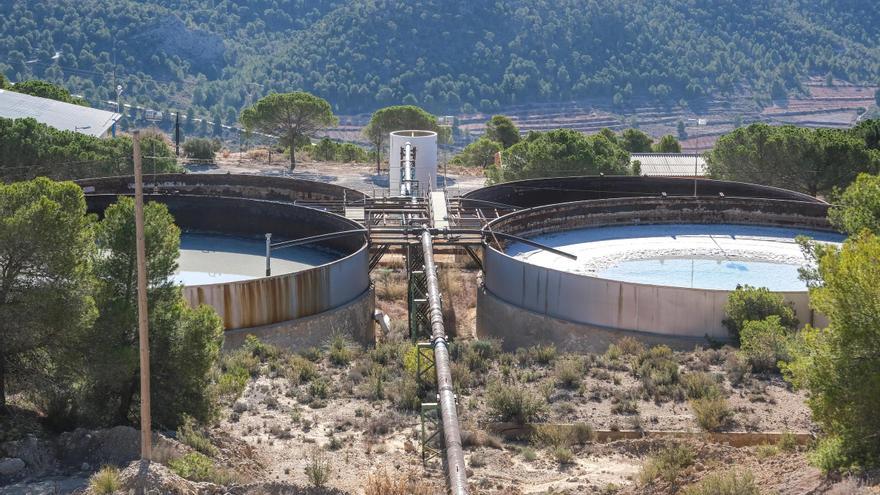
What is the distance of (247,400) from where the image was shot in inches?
778

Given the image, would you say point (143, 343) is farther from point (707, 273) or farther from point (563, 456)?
point (707, 273)

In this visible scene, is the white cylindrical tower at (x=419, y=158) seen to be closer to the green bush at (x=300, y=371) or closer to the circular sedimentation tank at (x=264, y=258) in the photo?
the circular sedimentation tank at (x=264, y=258)

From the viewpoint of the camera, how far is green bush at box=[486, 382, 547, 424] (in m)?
18.9

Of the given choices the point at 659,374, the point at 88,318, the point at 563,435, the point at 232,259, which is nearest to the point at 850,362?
the point at 563,435

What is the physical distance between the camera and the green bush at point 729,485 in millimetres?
14184

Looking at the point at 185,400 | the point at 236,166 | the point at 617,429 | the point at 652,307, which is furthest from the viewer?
the point at 236,166

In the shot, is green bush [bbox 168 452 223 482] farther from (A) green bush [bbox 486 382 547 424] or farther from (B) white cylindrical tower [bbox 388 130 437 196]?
(B) white cylindrical tower [bbox 388 130 437 196]

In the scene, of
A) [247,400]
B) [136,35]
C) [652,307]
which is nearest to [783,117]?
[136,35]

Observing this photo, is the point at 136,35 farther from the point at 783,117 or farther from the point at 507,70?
the point at 783,117

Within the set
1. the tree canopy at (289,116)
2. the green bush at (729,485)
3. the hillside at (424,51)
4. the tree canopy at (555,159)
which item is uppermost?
the hillside at (424,51)

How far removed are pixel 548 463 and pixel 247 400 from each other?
5330 millimetres

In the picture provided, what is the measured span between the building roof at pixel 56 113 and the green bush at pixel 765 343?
35337 mm

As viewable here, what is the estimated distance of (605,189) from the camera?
39406 millimetres

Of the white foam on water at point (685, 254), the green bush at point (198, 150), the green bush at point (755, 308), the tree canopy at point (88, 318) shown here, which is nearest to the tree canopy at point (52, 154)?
the green bush at point (198, 150)
